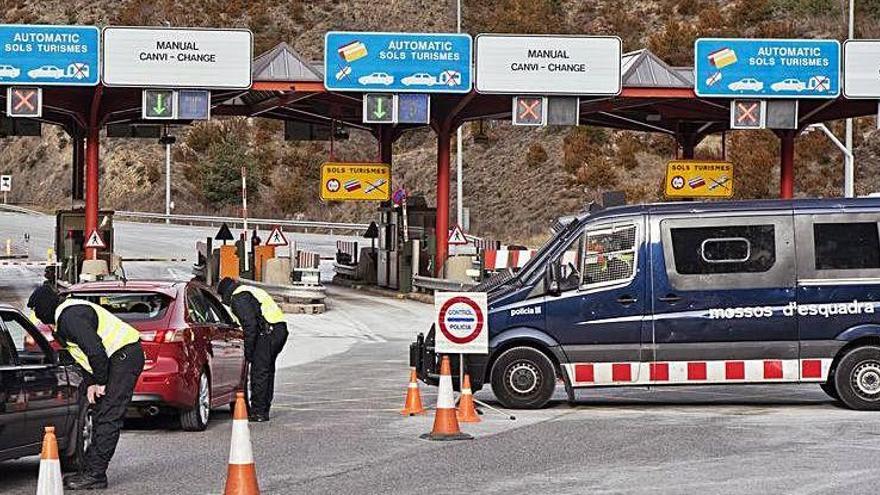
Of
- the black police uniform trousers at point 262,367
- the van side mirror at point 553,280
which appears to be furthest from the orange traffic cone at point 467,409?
the black police uniform trousers at point 262,367

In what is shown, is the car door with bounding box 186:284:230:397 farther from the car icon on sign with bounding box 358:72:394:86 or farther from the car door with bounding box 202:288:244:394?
the car icon on sign with bounding box 358:72:394:86

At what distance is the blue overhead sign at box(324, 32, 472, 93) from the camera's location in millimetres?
36156

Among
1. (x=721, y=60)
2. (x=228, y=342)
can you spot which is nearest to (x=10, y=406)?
(x=228, y=342)

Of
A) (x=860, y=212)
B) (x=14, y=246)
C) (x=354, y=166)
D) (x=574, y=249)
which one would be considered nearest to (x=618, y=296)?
(x=574, y=249)

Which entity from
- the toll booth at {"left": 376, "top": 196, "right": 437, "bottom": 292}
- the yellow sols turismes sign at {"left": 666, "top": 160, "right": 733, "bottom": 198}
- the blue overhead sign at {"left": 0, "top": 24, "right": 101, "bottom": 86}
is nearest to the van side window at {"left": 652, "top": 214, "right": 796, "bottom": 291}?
the blue overhead sign at {"left": 0, "top": 24, "right": 101, "bottom": 86}

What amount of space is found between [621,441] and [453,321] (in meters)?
3.34

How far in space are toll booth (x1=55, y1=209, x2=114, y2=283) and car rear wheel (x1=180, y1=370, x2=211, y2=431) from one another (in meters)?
23.8

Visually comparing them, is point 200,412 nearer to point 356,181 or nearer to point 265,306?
point 265,306

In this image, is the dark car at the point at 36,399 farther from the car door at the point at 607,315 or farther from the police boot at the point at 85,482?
the car door at the point at 607,315

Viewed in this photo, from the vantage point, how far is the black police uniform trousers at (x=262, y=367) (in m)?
16.3

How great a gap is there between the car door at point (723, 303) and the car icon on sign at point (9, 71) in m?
21.3

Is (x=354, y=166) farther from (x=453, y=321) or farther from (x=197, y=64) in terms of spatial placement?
(x=453, y=321)

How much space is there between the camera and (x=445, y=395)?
1474cm

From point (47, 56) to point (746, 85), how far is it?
1549 centimetres
